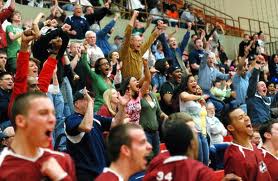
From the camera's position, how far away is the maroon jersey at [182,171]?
3379 mm

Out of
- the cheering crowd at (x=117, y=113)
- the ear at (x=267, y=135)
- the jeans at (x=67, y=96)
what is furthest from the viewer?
the jeans at (x=67, y=96)

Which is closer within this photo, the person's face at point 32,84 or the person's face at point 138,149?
the person's face at point 138,149

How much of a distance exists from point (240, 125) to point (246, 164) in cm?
41

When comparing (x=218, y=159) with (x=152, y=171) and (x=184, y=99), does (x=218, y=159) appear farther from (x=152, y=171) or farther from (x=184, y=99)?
(x=152, y=171)

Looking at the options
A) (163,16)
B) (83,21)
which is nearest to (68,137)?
(83,21)

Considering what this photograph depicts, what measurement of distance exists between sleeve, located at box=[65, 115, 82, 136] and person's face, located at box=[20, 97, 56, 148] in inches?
69.8

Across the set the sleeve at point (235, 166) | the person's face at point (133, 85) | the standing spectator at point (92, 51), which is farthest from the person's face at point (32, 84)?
the standing spectator at point (92, 51)

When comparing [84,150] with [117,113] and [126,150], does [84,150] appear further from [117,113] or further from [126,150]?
[126,150]

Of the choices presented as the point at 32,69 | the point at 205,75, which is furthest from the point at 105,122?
the point at 205,75

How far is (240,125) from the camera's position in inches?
191

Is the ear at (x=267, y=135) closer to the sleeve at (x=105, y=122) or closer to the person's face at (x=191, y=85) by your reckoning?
the sleeve at (x=105, y=122)

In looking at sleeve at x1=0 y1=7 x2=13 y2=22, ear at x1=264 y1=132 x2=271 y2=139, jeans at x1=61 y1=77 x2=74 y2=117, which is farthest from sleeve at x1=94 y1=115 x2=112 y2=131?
sleeve at x1=0 y1=7 x2=13 y2=22

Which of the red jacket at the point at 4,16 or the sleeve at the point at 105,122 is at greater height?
the red jacket at the point at 4,16

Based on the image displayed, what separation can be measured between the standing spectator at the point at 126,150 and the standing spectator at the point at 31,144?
0.27 m
